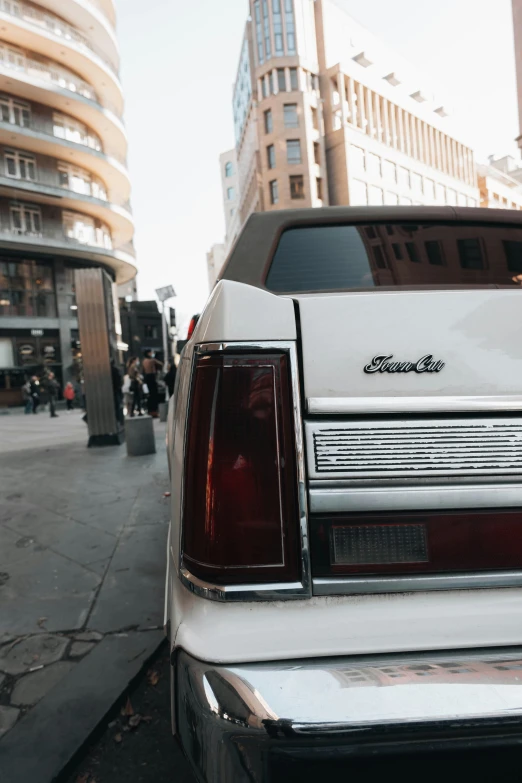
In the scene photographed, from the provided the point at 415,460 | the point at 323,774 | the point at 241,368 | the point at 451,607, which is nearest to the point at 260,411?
the point at 241,368

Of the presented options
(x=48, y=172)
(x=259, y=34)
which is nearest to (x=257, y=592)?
(x=48, y=172)

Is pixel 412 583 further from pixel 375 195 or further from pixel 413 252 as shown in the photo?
pixel 375 195

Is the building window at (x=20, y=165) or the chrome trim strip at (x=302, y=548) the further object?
the building window at (x=20, y=165)

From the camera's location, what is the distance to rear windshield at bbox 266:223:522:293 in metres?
1.58

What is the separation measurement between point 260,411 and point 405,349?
0.35m

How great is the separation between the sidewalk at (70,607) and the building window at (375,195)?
2003 inches

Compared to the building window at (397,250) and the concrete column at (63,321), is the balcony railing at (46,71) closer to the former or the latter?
the concrete column at (63,321)

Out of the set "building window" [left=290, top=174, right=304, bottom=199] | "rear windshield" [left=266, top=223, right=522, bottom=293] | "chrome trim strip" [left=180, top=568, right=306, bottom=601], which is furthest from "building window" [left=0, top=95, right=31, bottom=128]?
"chrome trim strip" [left=180, top=568, right=306, bottom=601]

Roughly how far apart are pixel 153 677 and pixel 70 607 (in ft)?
2.74

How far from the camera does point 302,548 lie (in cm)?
105

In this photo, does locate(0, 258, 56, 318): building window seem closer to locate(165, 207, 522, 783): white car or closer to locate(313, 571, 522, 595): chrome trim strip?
locate(165, 207, 522, 783): white car

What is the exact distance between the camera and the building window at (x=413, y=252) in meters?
1.60

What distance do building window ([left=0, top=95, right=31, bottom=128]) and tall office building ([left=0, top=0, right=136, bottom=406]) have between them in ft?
0.17

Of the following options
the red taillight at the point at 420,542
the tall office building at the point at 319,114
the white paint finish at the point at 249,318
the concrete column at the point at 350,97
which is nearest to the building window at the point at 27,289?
the tall office building at the point at 319,114
